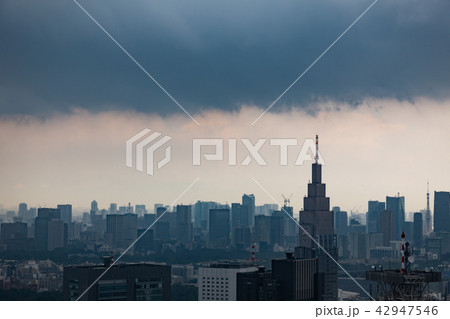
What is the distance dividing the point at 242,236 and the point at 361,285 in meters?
7.75

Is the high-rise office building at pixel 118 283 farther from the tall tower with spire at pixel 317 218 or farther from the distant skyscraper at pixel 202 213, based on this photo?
the tall tower with spire at pixel 317 218

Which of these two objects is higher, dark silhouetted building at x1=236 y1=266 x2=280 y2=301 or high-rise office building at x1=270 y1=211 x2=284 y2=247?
high-rise office building at x1=270 y1=211 x2=284 y2=247

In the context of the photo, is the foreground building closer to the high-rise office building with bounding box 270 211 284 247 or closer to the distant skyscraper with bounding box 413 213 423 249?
the high-rise office building with bounding box 270 211 284 247

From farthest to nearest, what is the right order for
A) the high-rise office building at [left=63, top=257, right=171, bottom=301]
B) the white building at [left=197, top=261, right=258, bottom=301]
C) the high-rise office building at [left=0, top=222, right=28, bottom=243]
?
the high-rise office building at [left=0, top=222, right=28, bottom=243] → the white building at [left=197, top=261, right=258, bottom=301] → the high-rise office building at [left=63, top=257, right=171, bottom=301]

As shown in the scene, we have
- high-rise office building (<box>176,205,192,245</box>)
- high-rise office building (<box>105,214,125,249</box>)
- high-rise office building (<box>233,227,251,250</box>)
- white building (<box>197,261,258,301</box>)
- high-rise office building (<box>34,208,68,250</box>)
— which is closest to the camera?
white building (<box>197,261,258,301</box>)

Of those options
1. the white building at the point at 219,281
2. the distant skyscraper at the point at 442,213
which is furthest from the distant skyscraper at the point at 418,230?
the white building at the point at 219,281

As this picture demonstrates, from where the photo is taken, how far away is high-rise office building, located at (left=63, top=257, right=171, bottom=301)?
17219mm

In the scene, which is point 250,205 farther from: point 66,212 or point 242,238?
point 66,212

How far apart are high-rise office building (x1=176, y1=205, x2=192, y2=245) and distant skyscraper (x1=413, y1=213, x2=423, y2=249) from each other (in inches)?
412

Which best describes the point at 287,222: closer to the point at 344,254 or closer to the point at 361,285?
the point at 344,254

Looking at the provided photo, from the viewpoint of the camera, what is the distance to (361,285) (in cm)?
2731

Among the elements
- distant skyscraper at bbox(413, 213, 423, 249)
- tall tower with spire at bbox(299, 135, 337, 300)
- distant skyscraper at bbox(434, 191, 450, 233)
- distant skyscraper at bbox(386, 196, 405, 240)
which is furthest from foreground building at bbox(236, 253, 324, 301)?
distant skyscraper at bbox(434, 191, 450, 233)
